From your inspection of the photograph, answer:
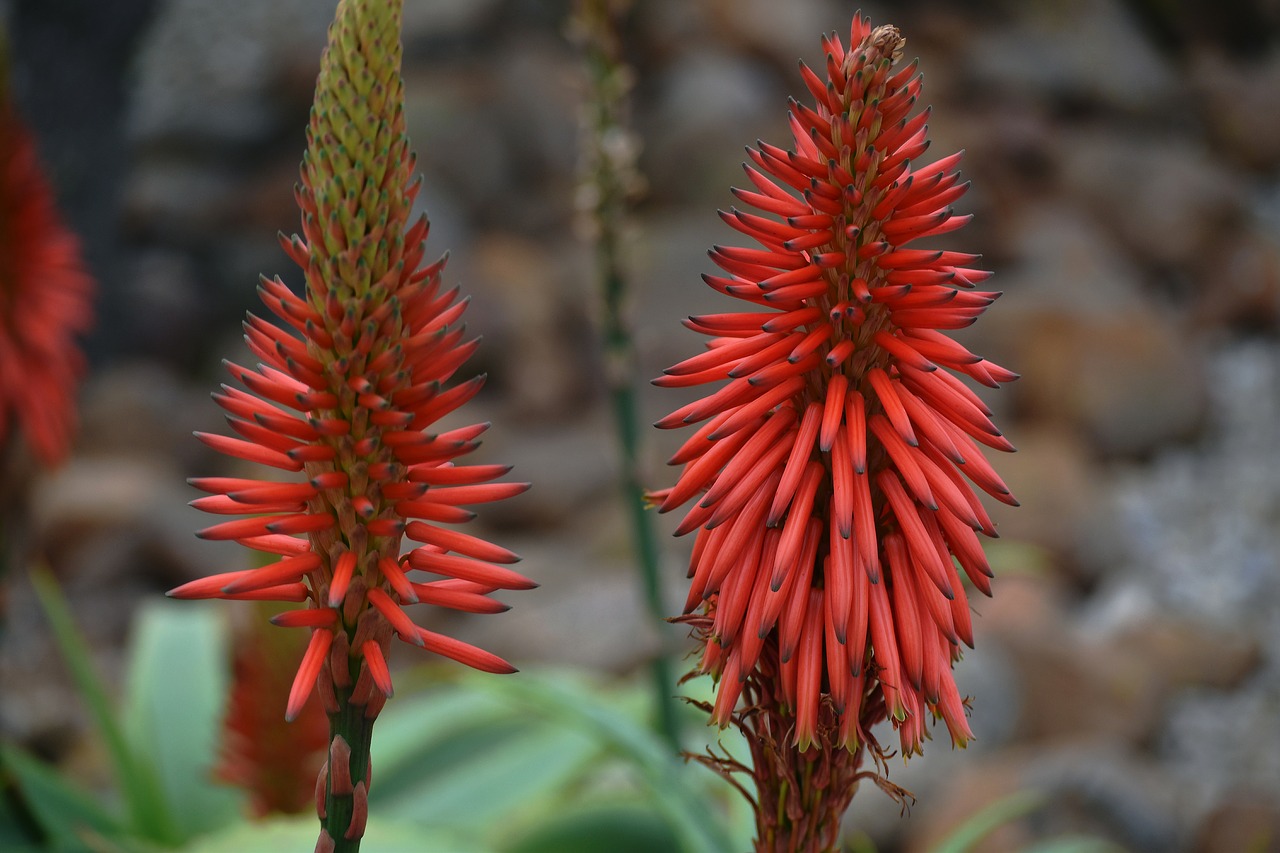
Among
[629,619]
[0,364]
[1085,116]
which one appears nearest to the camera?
[0,364]

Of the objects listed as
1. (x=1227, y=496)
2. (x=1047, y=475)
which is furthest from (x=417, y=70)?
(x=1227, y=496)

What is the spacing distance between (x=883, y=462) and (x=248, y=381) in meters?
0.62

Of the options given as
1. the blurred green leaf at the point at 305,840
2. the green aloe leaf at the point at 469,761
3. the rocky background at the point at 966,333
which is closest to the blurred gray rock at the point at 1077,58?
the rocky background at the point at 966,333

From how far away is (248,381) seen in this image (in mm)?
1013

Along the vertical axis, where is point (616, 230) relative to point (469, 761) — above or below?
above

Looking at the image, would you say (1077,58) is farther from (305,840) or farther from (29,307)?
(305,840)

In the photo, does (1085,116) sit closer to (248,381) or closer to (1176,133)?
(1176,133)

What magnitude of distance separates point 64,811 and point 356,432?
2.39 m

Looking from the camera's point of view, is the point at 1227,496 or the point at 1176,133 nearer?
the point at 1227,496

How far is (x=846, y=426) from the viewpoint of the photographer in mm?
1126

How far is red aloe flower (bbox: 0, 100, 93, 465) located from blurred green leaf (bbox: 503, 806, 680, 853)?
5.65ft

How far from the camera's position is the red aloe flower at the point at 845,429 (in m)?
1.08

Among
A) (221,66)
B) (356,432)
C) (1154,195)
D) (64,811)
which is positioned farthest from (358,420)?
(1154,195)

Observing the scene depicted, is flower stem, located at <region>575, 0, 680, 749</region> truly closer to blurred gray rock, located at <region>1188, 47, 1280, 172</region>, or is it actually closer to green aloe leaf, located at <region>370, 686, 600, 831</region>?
green aloe leaf, located at <region>370, 686, 600, 831</region>
